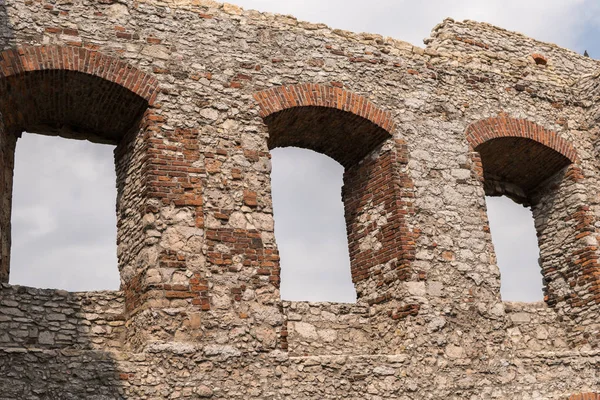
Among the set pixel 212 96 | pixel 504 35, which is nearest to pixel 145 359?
pixel 212 96

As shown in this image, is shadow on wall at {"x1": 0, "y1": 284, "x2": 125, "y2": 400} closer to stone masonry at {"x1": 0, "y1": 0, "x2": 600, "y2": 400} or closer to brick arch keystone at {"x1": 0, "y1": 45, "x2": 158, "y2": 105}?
stone masonry at {"x1": 0, "y1": 0, "x2": 600, "y2": 400}

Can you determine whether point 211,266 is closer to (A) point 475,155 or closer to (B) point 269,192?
(B) point 269,192

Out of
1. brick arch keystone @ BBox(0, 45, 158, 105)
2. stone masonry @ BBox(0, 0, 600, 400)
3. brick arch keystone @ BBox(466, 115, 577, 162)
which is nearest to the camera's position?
stone masonry @ BBox(0, 0, 600, 400)

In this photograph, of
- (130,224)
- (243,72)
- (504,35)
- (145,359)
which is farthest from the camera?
(504,35)

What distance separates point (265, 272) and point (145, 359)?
1.47m

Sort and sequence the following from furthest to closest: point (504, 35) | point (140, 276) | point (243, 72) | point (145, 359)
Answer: point (504, 35) → point (243, 72) → point (140, 276) → point (145, 359)

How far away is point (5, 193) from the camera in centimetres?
725

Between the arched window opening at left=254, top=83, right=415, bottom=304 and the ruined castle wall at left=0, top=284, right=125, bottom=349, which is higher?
the arched window opening at left=254, top=83, right=415, bottom=304

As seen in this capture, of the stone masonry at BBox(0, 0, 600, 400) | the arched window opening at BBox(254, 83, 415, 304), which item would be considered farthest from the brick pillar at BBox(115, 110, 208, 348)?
the arched window opening at BBox(254, 83, 415, 304)

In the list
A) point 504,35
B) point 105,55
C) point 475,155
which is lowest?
point 475,155

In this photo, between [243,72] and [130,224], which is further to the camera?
[243,72]

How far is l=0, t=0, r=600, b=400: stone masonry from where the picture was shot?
672 cm

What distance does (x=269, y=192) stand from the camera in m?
7.54

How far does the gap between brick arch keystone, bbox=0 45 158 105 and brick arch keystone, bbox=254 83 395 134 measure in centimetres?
124
